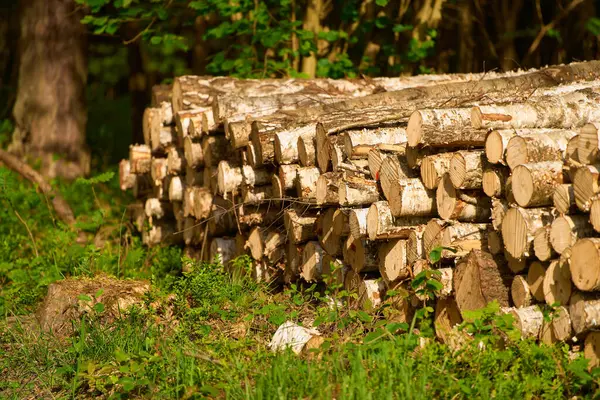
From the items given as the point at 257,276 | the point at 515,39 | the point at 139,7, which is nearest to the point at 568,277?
the point at 257,276

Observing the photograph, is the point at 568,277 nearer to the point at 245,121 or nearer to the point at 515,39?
the point at 245,121

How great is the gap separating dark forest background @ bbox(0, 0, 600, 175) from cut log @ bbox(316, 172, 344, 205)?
3.37 metres

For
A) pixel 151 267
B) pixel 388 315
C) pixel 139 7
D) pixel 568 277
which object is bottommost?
pixel 151 267

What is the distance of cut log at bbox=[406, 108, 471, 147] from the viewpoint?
5141 mm

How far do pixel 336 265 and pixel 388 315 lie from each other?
2.11ft

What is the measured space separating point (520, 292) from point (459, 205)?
65 centimetres

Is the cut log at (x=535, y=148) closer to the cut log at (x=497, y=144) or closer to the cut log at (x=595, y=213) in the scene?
the cut log at (x=497, y=144)

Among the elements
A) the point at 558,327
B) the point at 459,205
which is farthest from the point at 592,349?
the point at 459,205

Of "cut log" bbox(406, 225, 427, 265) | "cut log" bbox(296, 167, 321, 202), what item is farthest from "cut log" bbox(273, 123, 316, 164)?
"cut log" bbox(406, 225, 427, 265)

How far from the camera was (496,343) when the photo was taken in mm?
4508

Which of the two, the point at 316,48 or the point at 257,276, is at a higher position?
the point at 316,48

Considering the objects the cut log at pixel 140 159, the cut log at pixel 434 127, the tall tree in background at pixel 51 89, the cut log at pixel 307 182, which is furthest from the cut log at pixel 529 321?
the tall tree in background at pixel 51 89

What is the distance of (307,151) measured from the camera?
6.12 metres

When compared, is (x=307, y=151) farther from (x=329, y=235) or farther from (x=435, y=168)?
(x=435, y=168)
